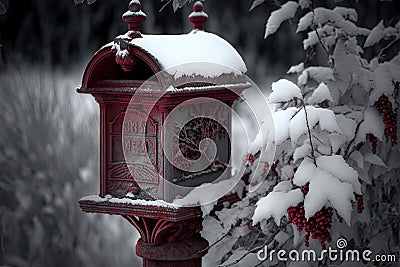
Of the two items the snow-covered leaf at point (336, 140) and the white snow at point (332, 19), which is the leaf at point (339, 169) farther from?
the white snow at point (332, 19)

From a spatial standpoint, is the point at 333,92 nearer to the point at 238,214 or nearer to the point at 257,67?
the point at 238,214

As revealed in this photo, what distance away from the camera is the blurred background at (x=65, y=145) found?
10.8 ft

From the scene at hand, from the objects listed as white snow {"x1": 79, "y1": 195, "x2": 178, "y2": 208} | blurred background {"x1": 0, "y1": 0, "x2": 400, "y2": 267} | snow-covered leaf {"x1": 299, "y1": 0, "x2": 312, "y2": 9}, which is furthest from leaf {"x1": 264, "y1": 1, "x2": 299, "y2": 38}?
blurred background {"x1": 0, "y1": 0, "x2": 400, "y2": 267}

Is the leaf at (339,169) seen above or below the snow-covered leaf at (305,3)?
below

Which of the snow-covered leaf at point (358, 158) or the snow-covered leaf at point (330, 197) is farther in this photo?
the snow-covered leaf at point (358, 158)

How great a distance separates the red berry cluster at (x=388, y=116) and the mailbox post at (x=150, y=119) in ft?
1.11

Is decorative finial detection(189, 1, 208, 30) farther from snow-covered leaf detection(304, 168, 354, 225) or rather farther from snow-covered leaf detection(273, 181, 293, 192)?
snow-covered leaf detection(304, 168, 354, 225)

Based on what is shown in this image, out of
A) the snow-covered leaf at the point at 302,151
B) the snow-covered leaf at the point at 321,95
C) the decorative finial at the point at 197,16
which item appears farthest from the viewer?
the decorative finial at the point at 197,16

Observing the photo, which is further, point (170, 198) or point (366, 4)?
point (366, 4)

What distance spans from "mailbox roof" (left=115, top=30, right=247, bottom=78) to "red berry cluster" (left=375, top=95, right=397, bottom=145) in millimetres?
345

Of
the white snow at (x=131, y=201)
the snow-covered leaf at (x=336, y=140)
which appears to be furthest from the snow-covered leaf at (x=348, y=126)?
the white snow at (x=131, y=201)

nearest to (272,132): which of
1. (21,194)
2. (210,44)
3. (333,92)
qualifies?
(333,92)

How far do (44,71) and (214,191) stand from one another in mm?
2209

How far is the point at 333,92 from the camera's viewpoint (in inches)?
60.6
